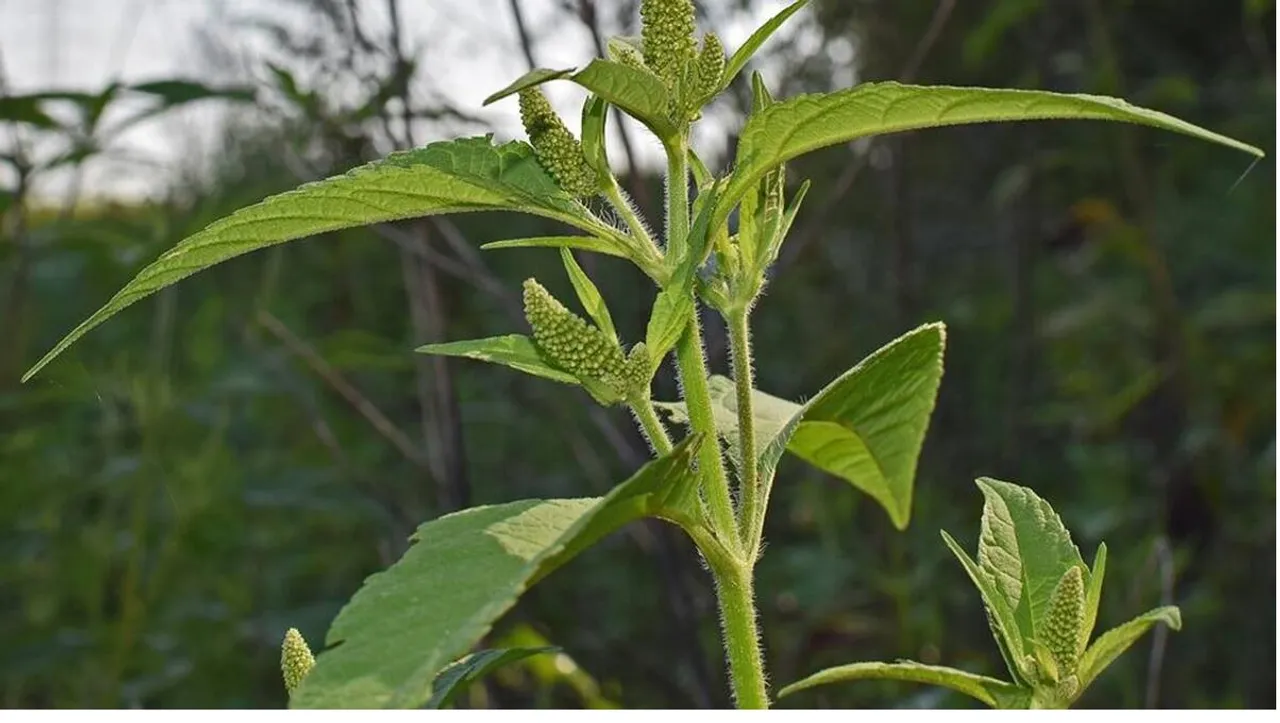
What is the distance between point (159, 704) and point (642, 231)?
1.67m

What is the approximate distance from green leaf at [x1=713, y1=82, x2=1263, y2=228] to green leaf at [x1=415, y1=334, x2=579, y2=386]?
86 millimetres

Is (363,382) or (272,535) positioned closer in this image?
(272,535)

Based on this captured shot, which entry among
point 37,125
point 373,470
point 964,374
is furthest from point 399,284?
point 37,125

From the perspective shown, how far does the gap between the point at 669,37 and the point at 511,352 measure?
0.12m

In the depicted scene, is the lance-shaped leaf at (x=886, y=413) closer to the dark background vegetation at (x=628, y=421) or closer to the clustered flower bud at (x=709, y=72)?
the clustered flower bud at (x=709, y=72)

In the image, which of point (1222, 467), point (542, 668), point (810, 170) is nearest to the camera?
point (542, 668)

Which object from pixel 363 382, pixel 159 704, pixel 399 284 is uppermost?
pixel 399 284

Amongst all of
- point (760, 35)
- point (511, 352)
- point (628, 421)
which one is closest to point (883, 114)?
point (760, 35)

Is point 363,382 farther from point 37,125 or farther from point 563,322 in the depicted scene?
point 563,322

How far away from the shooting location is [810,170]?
2.67m

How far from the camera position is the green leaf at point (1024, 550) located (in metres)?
0.57

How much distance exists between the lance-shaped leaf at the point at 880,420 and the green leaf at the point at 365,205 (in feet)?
0.31

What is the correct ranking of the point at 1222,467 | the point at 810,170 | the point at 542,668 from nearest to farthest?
1. the point at 542,668
2. the point at 1222,467
3. the point at 810,170

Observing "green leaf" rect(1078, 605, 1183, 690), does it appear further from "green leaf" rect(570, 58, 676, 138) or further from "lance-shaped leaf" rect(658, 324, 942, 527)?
"green leaf" rect(570, 58, 676, 138)
